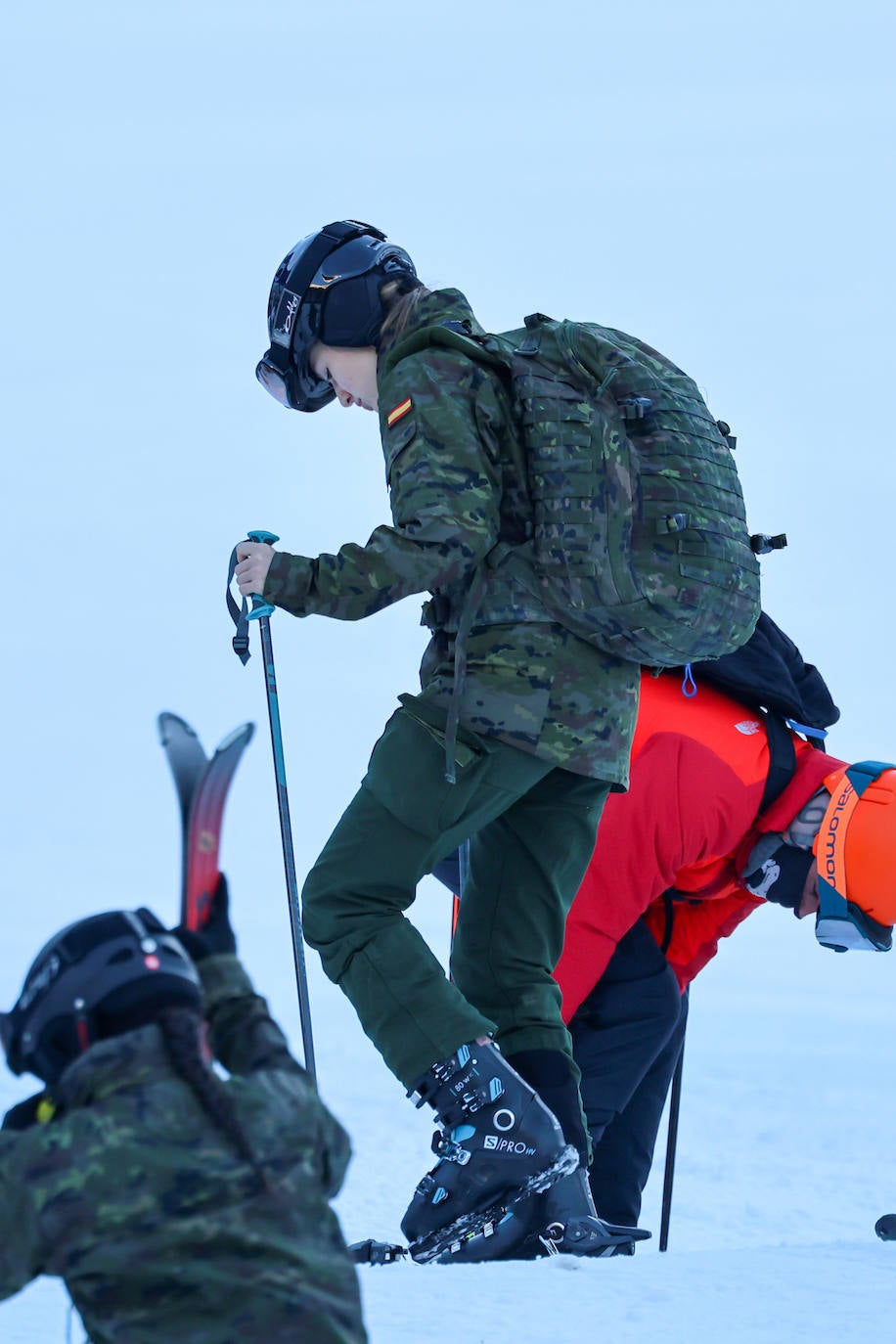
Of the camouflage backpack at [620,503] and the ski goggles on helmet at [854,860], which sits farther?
the ski goggles on helmet at [854,860]

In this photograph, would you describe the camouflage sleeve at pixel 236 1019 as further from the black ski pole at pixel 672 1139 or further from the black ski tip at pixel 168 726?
the black ski pole at pixel 672 1139

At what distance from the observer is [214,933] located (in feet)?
6.05

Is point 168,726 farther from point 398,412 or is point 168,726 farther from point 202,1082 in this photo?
point 398,412

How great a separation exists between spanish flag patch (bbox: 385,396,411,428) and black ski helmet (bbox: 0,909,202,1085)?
4.25 feet

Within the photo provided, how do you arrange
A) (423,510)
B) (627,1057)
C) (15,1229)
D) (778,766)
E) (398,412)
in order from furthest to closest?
(627,1057), (778,766), (398,412), (423,510), (15,1229)

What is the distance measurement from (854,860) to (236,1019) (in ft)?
7.49

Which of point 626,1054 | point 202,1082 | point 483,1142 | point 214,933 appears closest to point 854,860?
point 626,1054

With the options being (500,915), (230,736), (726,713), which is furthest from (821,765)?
(230,736)

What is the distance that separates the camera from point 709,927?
441 centimetres

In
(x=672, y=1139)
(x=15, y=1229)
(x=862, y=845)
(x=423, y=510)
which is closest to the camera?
(x=15, y=1229)

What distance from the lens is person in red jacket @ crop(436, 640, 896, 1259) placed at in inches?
151

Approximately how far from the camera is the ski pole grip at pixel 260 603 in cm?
293

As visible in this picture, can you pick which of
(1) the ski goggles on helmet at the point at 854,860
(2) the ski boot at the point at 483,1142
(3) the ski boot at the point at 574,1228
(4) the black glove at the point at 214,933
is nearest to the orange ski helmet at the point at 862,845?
(1) the ski goggles on helmet at the point at 854,860

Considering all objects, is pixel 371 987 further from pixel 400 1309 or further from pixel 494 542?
pixel 494 542
